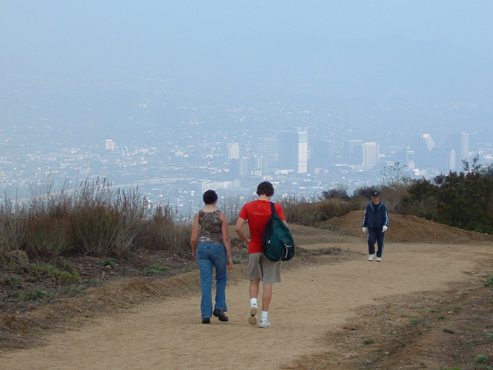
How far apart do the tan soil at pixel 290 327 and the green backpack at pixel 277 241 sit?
1.04m

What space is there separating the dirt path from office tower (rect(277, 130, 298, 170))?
169 feet

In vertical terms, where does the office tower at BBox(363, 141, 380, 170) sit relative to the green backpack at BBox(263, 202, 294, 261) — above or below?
above

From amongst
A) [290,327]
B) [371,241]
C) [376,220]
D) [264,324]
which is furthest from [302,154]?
[264,324]

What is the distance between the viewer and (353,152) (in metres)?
84.4

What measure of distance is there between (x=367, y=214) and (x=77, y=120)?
196ft

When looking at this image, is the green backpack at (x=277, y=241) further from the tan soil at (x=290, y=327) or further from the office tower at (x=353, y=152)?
the office tower at (x=353, y=152)

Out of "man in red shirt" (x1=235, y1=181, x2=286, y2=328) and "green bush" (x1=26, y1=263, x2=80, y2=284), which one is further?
"green bush" (x1=26, y1=263, x2=80, y2=284)

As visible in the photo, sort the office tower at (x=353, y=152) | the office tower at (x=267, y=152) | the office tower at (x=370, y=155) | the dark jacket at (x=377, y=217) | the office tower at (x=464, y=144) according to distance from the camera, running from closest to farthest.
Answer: the dark jacket at (x=377, y=217) → the office tower at (x=267, y=152) → the office tower at (x=370, y=155) → the office tower at (x=353, y=152) → the office tower at (x=464, y=144)

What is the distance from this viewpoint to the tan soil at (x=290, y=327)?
36.6 feet

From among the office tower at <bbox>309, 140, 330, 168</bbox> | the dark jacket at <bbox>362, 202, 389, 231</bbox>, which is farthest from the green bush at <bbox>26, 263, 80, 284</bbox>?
the office tower at <bbox>309, 140, 330, 168</bbox>

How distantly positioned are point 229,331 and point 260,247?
4.13 feet

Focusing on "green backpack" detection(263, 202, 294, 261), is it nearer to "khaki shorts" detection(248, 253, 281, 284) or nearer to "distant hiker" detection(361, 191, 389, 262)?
"khaki shorts" detection(248, 253, 281, 284)

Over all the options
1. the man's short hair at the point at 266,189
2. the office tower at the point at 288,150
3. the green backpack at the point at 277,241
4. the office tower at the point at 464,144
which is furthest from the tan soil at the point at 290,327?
the office tower at the point at 464,144

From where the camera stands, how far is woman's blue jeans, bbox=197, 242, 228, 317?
13.8 m
